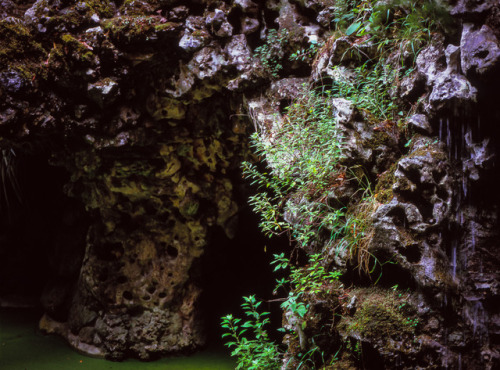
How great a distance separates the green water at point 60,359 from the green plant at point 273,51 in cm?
367

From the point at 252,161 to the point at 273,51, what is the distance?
4.34 feet

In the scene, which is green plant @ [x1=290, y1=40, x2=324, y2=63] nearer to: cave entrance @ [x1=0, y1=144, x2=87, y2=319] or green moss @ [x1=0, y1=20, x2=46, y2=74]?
green moss @ [x1=0, y1=20, x2=46, y2=74]

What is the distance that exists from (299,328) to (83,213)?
186 inches

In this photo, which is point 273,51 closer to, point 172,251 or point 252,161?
point 252,161

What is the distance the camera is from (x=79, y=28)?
404 cm

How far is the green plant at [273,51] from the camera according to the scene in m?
4.20

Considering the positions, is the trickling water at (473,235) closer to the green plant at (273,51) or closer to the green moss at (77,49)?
the green plant at (273,51)

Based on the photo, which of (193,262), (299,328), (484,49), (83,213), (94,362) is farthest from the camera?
(83,213)

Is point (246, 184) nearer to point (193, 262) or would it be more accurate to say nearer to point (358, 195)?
point (193, 262)

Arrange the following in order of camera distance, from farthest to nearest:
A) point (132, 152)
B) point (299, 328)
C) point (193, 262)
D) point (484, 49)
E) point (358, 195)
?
1. point (193, 262)
2. point (132, 152)
3. point (358, 195)
4. point (299, 328)
5. point (484, 49)

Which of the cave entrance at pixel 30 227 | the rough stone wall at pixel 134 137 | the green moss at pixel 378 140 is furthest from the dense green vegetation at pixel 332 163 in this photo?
the cave entrance at pixel 30 227

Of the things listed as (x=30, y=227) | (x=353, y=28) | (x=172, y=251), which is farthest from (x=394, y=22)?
(x=30, y=227)

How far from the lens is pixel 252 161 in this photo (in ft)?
15.9

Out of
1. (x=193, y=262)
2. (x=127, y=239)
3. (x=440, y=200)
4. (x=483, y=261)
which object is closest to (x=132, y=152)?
(x=127, y=239)
